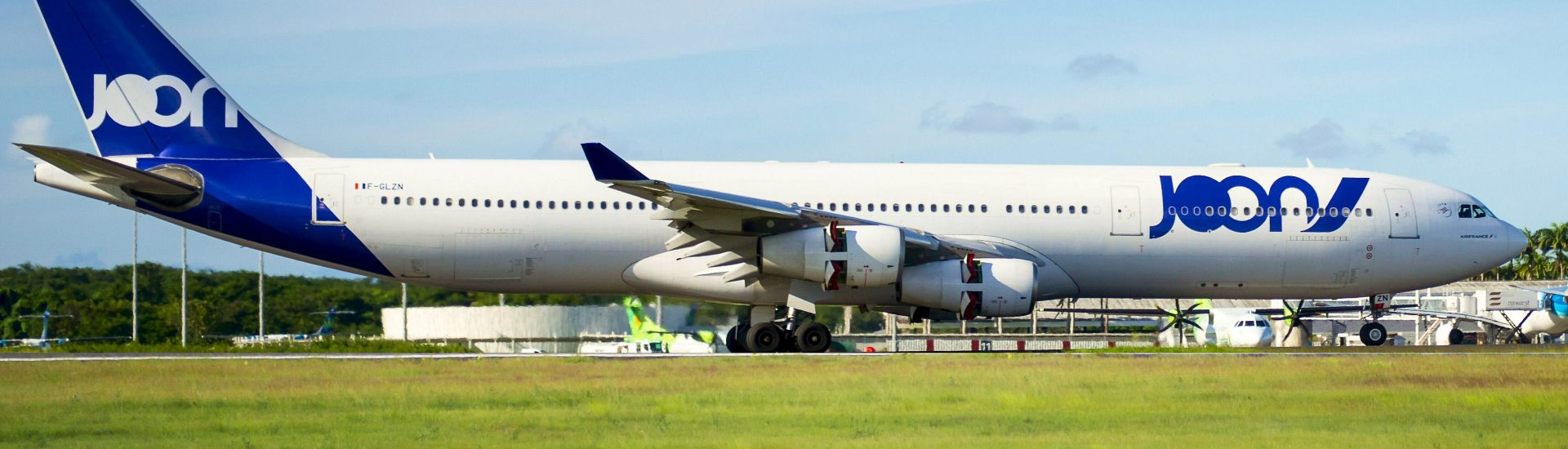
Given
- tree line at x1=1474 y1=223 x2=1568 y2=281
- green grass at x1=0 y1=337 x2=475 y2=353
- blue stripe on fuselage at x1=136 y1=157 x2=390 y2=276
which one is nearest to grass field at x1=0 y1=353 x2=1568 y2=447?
blue stripe on fuselage at x1=136 y1=157 x2=390 y2=276

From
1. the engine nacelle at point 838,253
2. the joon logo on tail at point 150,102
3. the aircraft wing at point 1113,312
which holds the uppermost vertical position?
the joon logo on tail at point 150,102

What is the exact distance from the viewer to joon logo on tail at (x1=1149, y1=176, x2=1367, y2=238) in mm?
22703

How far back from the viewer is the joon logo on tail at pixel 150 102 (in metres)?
21.3

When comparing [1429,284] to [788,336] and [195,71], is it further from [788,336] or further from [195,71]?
[195,71]

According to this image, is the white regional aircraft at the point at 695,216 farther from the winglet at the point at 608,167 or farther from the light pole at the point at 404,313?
the light pole at the point at 404,313

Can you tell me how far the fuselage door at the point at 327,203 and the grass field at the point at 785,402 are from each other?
3.37 meters

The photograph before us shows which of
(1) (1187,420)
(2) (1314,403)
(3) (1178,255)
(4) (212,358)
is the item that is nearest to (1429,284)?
(3) (1178,255)

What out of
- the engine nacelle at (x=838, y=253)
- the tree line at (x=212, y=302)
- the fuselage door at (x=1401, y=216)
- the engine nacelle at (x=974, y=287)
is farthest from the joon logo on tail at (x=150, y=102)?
the fuselage door at (x=1401, y=216)

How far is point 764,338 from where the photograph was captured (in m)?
21.1

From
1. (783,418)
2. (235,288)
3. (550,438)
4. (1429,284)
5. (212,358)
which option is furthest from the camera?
(235,288)

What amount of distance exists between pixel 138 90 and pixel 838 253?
34.0 feet

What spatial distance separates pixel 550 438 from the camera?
10148 mm

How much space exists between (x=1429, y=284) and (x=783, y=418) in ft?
54.3

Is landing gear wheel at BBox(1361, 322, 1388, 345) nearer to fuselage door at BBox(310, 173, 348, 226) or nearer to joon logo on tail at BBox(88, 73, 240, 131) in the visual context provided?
fuselage door at BBox(310, 173, 348, 226)
